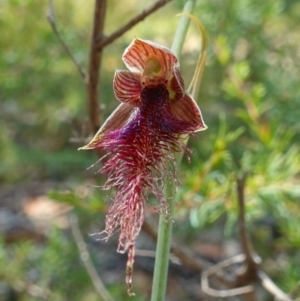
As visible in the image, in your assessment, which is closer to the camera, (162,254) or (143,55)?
(162,254)

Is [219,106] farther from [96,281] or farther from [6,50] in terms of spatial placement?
[96,281]

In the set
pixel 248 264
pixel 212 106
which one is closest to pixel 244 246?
pixel 248 264

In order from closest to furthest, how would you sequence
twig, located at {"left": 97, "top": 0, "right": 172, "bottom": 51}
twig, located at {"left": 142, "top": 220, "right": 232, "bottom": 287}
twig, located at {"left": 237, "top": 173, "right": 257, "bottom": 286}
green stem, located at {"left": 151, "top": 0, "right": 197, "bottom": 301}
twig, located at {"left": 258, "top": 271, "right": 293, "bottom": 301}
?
green stem, located at {"left": 151, "top": 0, "right": 197, "bottom": 301} → twig, located at {"left": 97, "top": 0, "right": 172, "bottom": 51} → twig, located at {"left": 237, "top": 173, "right": 257, "bottom": 286} → twig, located at {"left": 258, "top": 271, "right": 293, "bottom": 301} → twig, located at {"left": 142, "top": 220, "right": 232, "bottom": 287}

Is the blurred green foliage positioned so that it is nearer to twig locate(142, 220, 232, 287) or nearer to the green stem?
twig locate(142, 220, 232, 287)

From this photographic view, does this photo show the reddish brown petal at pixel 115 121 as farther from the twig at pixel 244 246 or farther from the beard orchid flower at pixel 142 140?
the twig at pixel 244 246

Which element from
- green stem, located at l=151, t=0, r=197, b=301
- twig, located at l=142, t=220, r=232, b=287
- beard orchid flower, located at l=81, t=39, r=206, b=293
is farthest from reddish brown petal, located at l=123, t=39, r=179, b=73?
twig, located at l=142, t=220, r=232, b=287

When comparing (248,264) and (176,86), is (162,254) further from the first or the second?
(248,264)

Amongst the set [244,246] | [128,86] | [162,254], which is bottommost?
[244,246]

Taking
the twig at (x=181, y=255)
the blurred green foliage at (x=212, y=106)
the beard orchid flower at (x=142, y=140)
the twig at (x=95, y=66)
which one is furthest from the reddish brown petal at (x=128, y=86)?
the twig at (x=181, y=255)
